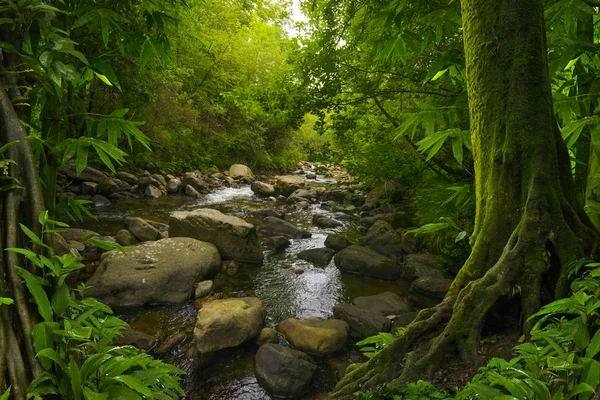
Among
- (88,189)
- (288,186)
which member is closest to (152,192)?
(88,189)

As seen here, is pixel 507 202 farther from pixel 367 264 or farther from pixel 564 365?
pixel 367 264

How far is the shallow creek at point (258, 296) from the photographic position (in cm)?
346

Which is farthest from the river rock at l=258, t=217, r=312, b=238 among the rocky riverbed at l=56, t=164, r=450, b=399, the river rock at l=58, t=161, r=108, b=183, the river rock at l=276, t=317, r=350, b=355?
the river rock at l=58, t=161, r=108, b=183

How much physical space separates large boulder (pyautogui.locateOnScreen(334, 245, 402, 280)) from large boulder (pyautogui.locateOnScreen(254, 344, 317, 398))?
307 centimetres

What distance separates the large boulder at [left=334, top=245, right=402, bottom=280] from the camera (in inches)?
249

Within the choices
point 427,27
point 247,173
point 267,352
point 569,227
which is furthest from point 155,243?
point 247,173

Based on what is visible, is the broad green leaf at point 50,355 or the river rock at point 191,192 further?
the river rock at point 191,192

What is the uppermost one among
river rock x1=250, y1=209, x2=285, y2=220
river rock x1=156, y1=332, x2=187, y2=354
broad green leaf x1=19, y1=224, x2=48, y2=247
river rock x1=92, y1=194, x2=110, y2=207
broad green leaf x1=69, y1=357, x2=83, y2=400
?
river rock x1=92, y1=194, x2=110, y2=207

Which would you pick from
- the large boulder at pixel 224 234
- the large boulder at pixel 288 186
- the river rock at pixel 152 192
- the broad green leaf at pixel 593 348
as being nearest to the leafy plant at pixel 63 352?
the broad green leaf at pixel 593 348

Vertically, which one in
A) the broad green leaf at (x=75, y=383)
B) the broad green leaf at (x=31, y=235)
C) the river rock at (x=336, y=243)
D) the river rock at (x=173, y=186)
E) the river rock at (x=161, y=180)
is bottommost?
the river rock at (x=336, y=243)

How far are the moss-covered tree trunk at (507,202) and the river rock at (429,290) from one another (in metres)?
3.49

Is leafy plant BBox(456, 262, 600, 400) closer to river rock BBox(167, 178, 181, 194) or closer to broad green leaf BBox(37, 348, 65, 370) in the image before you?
broad green leaf BBox(37, 348, 65, 370)

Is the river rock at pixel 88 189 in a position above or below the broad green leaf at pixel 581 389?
above

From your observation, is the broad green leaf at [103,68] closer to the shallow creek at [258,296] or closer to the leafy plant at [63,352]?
the leafy plant at [63,352]
